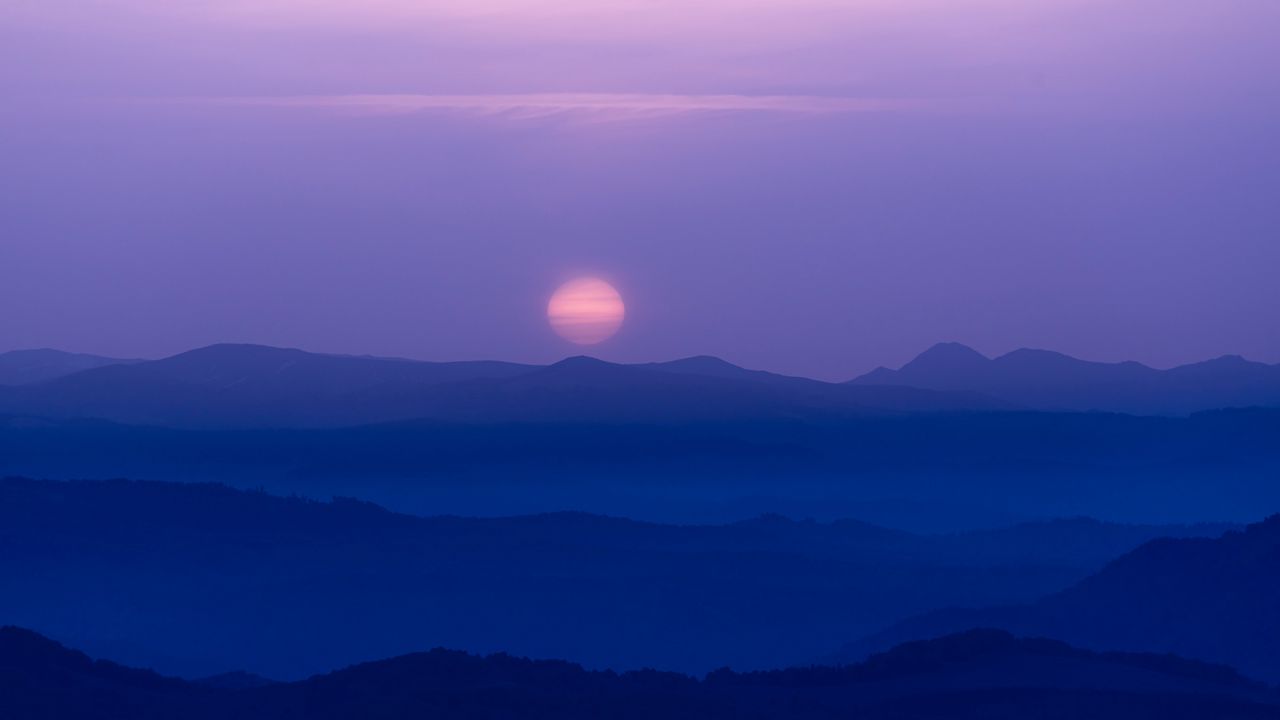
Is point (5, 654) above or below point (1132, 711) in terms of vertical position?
above

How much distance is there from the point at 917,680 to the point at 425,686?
55.4m

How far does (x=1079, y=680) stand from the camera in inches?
7298

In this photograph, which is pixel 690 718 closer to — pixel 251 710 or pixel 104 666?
pixel 251 710

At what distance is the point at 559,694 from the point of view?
171500 mm

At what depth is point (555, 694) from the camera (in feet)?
561

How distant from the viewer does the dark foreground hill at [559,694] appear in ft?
546

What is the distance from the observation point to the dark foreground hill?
166 metres

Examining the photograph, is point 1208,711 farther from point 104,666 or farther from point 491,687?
point 104,666

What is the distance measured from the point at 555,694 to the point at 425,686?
12660 mm

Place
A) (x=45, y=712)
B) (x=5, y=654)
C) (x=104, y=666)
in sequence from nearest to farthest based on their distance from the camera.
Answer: (x=45, y=712), (x=5, y=654), (x=104, y=666)

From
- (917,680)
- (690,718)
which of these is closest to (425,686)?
(690,718)

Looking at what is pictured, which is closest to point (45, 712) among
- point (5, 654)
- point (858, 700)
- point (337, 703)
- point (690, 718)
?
point (5, 654)

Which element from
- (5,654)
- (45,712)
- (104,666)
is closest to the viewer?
(45,712)

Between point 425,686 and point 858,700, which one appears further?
point 858,700
